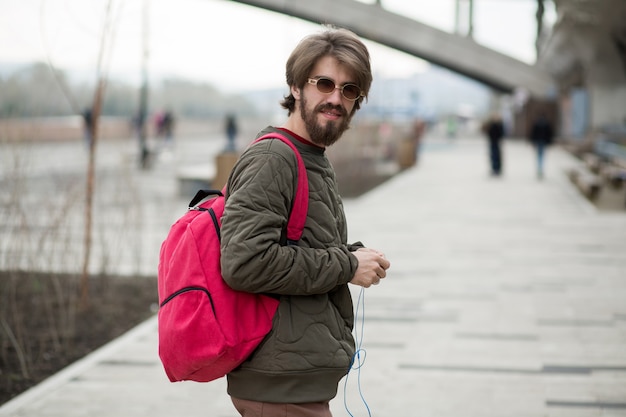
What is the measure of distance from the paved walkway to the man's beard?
8.78ft

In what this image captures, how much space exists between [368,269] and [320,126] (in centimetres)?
44

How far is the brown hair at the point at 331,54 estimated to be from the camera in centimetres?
258

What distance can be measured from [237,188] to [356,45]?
1.78ft

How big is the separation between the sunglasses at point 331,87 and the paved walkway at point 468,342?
2745 millimetres

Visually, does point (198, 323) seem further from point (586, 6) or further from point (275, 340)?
point (586, 6)

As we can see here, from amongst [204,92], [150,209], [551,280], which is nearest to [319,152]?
[551,280]

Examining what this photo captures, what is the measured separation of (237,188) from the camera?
2.51 meters

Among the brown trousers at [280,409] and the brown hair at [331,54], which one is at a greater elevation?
the brown hair at [331,54]

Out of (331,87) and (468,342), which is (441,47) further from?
(331,87)

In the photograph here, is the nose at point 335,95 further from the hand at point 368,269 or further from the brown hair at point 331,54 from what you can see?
the hand at point 368,269

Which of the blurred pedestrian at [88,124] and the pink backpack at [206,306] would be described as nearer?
the pink backpack at [206,306]

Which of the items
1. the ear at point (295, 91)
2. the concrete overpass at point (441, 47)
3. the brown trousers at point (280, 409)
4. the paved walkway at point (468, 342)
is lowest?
the concrete overpass at point (441, 47)

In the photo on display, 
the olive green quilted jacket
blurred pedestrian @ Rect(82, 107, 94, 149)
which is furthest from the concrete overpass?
the olive green quilted jacket

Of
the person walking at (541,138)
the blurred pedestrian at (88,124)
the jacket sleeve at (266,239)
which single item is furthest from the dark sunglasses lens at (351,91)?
the person walking at (541,138)
